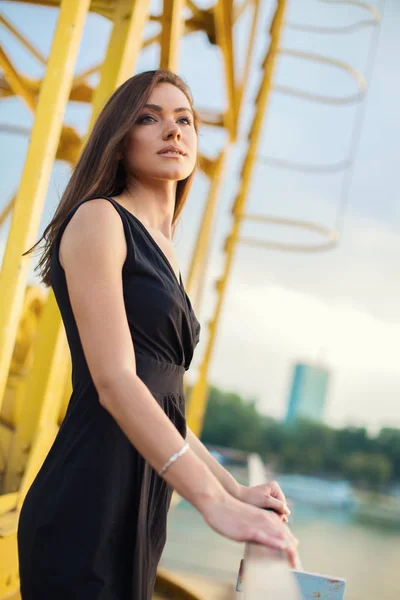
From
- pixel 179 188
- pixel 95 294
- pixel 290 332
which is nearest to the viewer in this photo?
pixel 95 294

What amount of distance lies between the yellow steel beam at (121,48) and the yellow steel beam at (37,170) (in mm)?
410

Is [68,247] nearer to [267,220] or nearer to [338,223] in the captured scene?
[267,220]

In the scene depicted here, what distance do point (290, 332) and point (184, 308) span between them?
7437cm

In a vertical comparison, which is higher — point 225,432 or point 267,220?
point 267,220

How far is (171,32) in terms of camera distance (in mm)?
3553

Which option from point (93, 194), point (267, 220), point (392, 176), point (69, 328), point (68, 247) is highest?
point (392, 176)

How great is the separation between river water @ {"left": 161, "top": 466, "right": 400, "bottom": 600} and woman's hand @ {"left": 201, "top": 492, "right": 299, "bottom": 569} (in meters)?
0.05

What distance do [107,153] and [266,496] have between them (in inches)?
28.6

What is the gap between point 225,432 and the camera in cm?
6056

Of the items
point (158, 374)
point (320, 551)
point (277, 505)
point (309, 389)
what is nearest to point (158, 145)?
point (158, 374)

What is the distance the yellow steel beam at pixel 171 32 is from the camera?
11.5ft

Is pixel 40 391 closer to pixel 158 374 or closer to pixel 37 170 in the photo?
pixel 37 170

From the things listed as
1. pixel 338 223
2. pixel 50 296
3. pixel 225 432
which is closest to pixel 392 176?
pixel 225 432

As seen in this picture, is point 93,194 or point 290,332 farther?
point 290,332
